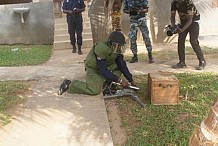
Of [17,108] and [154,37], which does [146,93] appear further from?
[154,37]

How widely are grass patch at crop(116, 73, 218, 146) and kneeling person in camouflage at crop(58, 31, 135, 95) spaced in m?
0.42

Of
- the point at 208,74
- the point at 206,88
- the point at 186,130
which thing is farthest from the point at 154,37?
the point at 186,130

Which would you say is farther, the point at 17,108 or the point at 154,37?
the point at 154,37

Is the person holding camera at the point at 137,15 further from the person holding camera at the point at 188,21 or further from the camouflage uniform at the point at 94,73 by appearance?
the camouflage uniform at the point at 94,73

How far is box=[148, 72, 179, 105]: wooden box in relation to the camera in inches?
A: 178

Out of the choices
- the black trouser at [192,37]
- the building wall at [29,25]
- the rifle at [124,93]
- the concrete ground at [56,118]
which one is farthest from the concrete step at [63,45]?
the rifle at [124,93]

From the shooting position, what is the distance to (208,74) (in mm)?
6043

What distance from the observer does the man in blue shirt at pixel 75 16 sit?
27.3ft

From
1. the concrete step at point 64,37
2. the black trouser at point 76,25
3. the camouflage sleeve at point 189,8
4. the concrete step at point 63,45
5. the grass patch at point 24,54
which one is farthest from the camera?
the concrete step at point 64,37

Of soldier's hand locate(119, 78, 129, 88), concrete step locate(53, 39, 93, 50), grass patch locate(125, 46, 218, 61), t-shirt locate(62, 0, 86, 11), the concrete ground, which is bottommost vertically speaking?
the concrete ground

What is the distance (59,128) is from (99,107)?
812mm

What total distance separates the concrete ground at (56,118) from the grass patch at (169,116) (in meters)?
0.33

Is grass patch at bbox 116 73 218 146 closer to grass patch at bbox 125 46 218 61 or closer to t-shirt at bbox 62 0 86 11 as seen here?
grass patch at bbox 125 46 218 61

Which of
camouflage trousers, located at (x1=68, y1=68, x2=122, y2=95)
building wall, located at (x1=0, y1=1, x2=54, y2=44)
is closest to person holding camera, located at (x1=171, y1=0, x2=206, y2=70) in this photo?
camouflage trousers, located at (x1=68, y1=68, x2=122, y2=95)
